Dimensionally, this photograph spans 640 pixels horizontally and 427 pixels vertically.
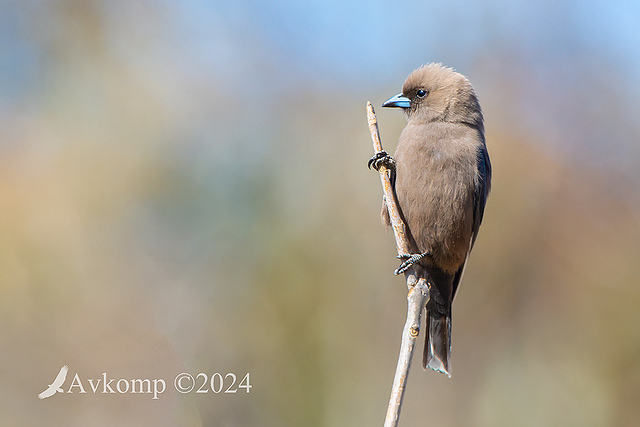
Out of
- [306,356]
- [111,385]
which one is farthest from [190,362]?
[306,356]

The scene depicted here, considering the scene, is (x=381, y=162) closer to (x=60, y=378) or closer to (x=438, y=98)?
(x=438, y=98)

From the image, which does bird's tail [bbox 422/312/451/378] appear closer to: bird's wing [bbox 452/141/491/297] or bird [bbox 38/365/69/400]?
bird's wing [bbox 452/141/491/297]

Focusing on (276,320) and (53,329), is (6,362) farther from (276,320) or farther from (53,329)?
(276,320)

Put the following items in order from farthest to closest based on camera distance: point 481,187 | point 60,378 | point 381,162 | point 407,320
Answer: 1. point 60,378
2. point 481,187
3. point 381,162
4. point 407,320

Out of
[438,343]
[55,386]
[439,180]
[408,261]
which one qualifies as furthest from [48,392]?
[439,180]

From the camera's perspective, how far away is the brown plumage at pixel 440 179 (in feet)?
14.3

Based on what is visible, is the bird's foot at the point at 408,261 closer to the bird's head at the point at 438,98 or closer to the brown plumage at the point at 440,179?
the brown plumage at the point at 440,179

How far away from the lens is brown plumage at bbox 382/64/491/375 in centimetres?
436

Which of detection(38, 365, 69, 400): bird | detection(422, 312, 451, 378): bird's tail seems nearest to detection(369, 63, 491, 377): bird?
detection(422, 312, 451, 378): bird's tail

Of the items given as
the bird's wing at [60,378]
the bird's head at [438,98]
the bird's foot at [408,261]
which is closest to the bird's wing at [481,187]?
the bird's head at [438,98]

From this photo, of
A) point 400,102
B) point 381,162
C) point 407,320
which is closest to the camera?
point 407,320

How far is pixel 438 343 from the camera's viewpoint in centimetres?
481

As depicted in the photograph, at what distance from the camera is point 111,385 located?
588cm

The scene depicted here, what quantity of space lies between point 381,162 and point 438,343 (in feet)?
4.99
